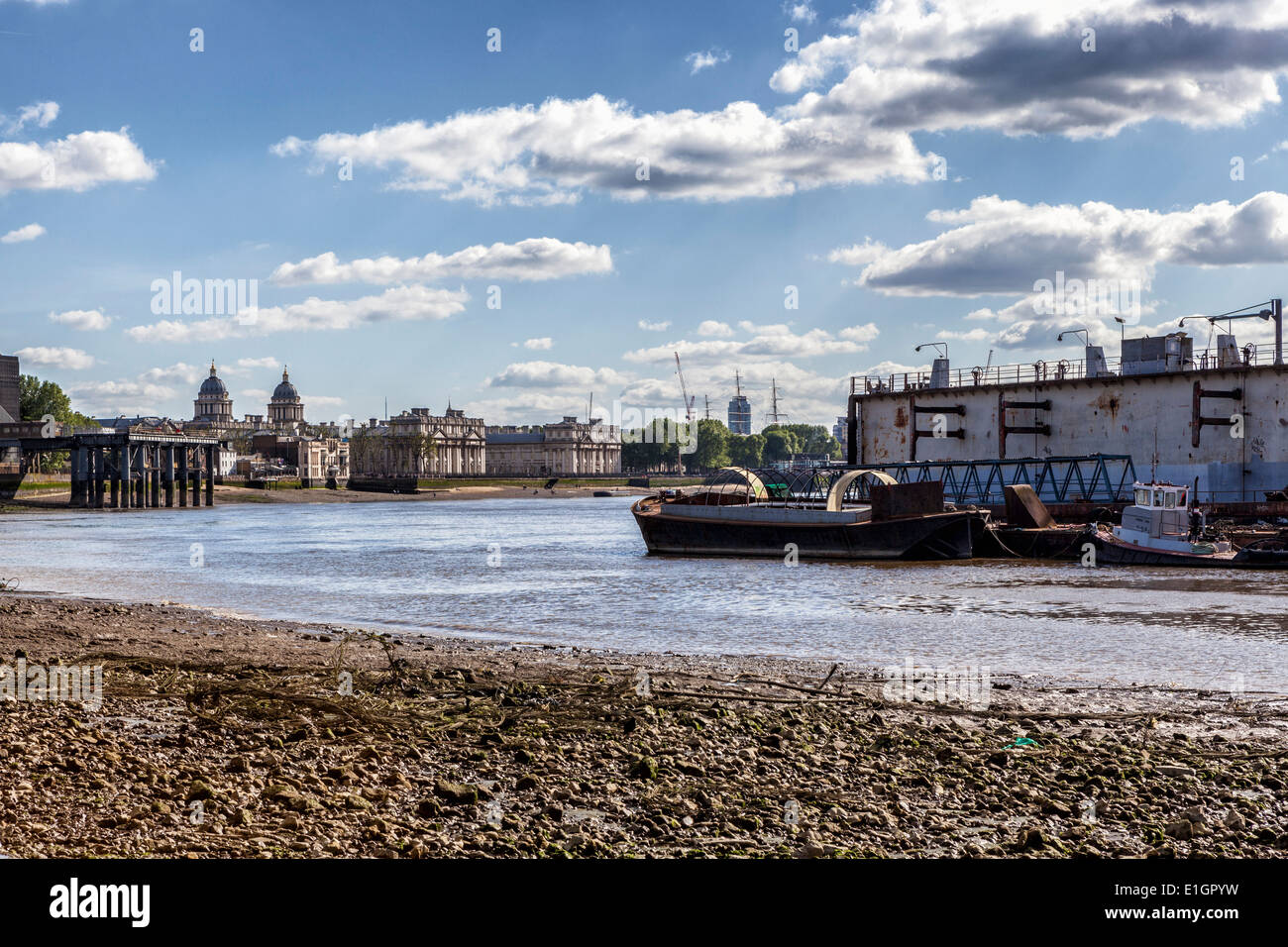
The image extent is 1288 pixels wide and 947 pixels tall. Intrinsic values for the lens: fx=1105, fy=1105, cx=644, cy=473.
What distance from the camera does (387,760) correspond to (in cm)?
1080

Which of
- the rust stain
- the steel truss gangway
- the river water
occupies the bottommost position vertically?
the river water

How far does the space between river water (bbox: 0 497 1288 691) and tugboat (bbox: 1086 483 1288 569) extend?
120cm

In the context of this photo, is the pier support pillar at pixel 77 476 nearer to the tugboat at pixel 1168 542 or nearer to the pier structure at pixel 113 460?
the pier structure at pixel 113 460

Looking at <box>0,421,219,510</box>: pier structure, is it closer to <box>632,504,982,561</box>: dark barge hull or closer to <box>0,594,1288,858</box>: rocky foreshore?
<box>632,504,982,561</box>: dark barge hull

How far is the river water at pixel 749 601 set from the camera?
878 inches

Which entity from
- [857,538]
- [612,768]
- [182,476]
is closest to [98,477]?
[182,476]

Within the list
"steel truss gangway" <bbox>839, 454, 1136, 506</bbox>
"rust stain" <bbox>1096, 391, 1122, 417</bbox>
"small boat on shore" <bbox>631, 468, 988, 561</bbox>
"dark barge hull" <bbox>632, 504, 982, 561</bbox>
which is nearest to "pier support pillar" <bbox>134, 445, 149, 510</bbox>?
"small boat on shore" <bbox>631, 468, 988, 561</bbox>

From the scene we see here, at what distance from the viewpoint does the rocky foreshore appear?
8.42 meters

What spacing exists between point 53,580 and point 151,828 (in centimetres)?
3581

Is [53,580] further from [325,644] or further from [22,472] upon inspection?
[22,472]

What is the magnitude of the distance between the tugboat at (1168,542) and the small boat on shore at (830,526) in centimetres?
608

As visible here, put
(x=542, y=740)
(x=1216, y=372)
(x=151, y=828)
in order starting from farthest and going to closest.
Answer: (x=1216, y=372)
(x=542, y=740)
(x=151, y=828)
